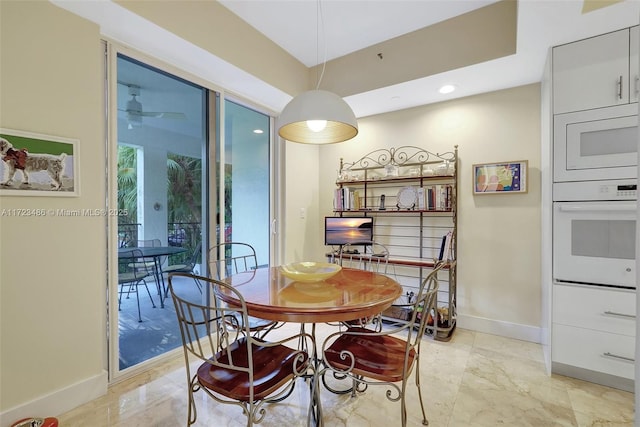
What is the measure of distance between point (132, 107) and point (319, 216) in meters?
2.48

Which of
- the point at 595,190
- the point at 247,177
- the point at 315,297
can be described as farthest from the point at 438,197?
the point at 247,177

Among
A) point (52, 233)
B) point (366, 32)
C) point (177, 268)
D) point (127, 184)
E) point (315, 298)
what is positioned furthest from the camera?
point (366, 32)

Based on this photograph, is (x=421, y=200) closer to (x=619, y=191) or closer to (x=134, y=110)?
(x=619, y=191)

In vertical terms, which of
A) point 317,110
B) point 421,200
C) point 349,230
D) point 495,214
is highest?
point 317,110

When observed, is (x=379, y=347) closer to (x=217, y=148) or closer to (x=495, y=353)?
(x=495, y=353)

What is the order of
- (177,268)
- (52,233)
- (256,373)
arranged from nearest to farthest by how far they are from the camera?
(256,373)
(52,233)
(177,268)

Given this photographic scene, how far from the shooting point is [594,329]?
2.01 m

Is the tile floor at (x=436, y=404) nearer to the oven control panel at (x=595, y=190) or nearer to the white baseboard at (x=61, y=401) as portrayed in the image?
the white baseboard at (x=61, y=401)

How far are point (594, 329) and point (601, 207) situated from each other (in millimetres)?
862

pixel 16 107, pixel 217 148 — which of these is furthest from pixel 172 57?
pixel 16 107

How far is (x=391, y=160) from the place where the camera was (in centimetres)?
346

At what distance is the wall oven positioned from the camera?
1919 mm

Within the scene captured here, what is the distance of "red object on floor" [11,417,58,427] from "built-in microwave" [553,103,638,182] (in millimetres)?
3547

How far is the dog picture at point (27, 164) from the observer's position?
1.56 meters
